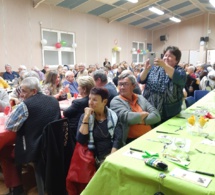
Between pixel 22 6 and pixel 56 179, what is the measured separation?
7.60 metres

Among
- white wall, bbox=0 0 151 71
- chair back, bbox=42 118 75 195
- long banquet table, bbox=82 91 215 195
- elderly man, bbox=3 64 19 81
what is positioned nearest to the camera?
long banquet table, bbox=82 91 215 195

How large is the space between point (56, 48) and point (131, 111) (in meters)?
7.73

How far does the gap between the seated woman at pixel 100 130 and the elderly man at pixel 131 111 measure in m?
0.08

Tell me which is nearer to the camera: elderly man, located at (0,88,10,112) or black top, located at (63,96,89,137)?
black top, located at (63,96,89,137)

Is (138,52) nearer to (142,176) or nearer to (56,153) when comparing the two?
(56,153)

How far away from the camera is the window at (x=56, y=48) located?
8945 mm

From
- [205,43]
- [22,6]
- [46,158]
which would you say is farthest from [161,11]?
[46,158]

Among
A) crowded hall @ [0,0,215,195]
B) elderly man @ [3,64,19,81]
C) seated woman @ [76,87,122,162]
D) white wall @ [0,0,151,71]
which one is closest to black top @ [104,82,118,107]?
crowded hall @ [0,0,215,195]

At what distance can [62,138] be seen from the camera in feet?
6.81

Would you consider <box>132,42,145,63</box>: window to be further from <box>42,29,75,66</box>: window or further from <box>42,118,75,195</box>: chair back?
<box>42,118,75,195</box>: chair back

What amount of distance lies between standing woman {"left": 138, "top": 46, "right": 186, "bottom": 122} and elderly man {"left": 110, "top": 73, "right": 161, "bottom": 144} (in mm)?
169

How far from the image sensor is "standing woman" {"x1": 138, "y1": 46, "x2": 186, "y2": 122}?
225 cm

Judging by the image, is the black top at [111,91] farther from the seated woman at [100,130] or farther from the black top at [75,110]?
the seated woman at [100,130]

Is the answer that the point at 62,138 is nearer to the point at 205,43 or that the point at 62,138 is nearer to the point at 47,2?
the point at 47,2
